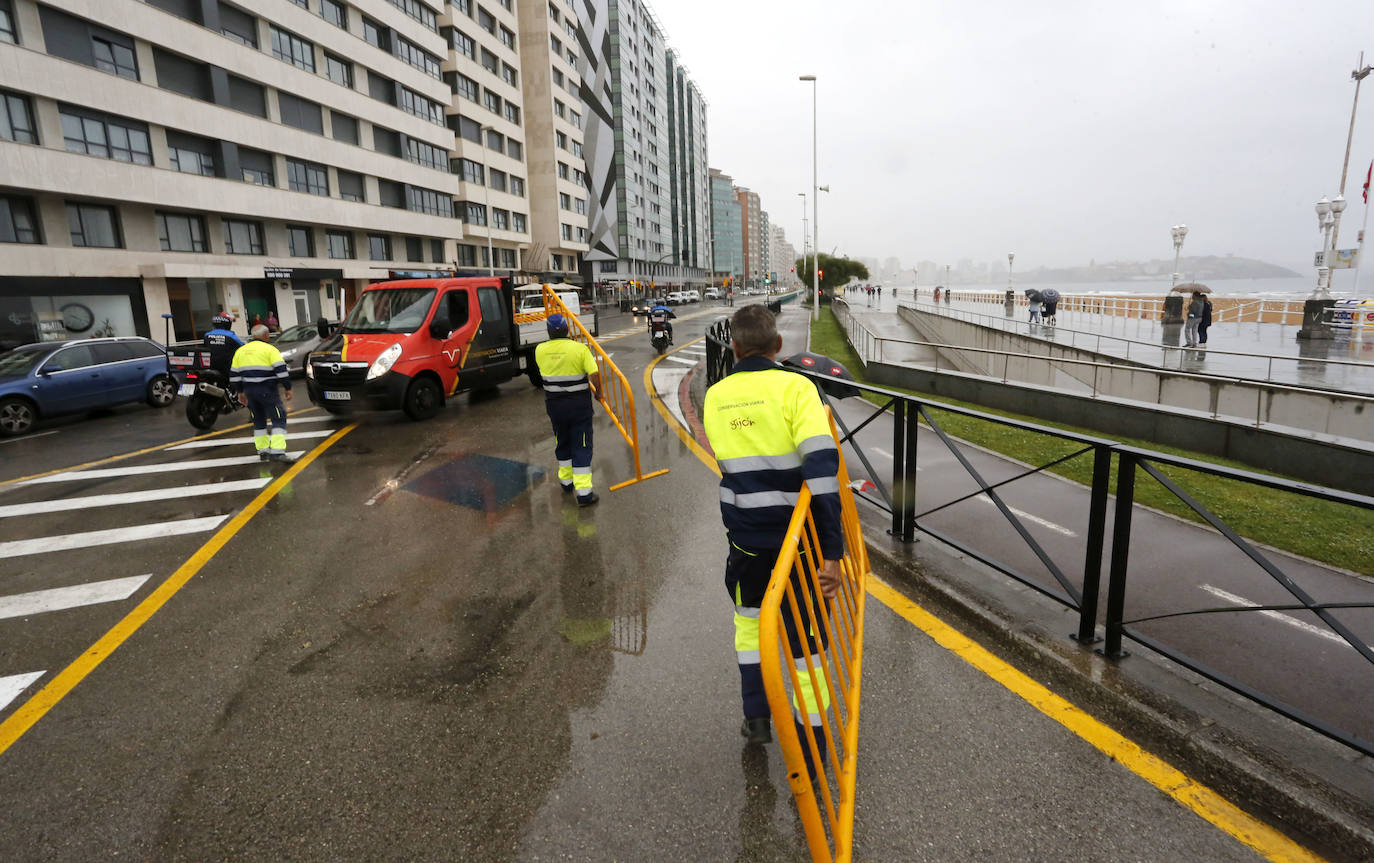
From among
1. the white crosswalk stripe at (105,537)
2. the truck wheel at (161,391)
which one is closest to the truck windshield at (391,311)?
the truck wheel at (161,391)

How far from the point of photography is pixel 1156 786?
2.68 metres

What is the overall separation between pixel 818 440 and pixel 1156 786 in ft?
6.17

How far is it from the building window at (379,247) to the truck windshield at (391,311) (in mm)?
28762

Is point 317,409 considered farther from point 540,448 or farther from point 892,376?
point 892,376

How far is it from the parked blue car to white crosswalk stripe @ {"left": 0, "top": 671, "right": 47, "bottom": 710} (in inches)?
390

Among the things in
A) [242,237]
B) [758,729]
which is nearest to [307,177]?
[242,237]

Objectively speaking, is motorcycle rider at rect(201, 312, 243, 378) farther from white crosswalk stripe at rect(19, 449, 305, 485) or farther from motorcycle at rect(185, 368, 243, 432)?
white crosswalk stripe at rect(19, 449, 305, 485)

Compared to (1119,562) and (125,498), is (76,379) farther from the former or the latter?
(1119,562)

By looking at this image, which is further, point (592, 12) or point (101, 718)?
point (592, 12)

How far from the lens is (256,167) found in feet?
99.7

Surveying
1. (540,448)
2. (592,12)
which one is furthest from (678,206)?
(540,448)

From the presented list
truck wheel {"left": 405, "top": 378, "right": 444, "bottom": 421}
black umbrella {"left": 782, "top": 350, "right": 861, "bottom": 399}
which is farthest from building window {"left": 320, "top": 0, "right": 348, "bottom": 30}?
black umbrella {"left": 782, "top": 350, "right": 861, "bottom": 399}

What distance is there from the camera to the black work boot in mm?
3035

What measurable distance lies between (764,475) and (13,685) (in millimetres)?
4173
